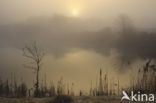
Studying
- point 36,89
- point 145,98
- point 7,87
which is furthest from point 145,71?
point 7,87

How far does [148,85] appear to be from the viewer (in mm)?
22469

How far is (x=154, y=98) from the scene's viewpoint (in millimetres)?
17578

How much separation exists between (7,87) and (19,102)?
2254 centimetres

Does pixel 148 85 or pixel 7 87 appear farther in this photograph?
pixel 7 87

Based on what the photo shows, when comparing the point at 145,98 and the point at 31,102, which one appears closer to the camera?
the point at 31,102

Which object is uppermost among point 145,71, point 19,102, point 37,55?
point 37,55

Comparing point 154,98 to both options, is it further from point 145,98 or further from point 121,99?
point 121,99

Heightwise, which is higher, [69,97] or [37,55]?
[37,55]

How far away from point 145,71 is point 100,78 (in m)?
7.40

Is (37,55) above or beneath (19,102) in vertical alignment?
above

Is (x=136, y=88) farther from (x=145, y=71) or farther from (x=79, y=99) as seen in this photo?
(x=79, y=99)

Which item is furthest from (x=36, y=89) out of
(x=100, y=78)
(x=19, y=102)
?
(x=19, y=102)

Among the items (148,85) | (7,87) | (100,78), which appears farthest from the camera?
(7,87)

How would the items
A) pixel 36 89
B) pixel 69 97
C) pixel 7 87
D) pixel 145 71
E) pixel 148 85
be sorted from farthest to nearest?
pixel 7 87
pixel 36 89
pixel 145 71
pixel 148 85
pixel 69 97
